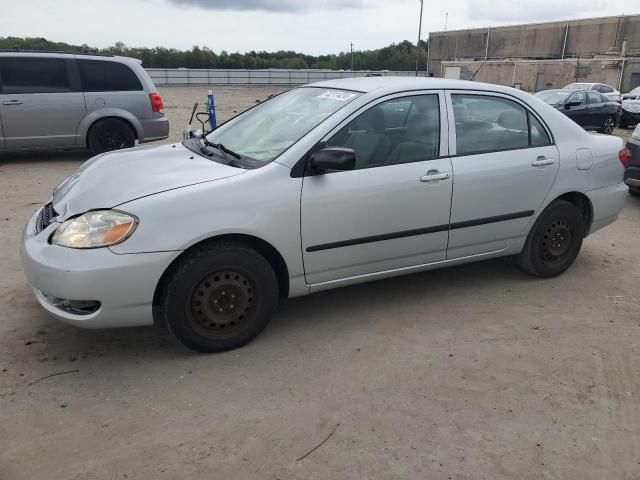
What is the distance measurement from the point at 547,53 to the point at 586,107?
46494 millimetres

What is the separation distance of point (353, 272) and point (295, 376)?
891 mm

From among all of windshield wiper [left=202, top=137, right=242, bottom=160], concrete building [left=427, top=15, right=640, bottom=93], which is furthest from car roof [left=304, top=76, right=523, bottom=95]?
concrete building [left=427, top=15, right=640, bottom=93]

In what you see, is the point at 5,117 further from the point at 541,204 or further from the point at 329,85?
the point at 541,204

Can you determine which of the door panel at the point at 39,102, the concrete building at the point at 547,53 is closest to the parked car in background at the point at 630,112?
the door panel at the point at 39,102

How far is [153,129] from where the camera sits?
32.5 ft

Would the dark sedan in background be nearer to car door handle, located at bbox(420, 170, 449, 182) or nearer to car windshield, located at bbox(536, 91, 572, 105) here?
car windshield, located at bbox(536, 91, 572, 105)

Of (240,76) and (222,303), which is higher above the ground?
(240,76)

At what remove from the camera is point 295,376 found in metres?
3.28

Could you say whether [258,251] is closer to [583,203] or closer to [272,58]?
[583,203]

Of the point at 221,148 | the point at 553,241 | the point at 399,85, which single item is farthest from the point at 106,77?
the point at 553,241

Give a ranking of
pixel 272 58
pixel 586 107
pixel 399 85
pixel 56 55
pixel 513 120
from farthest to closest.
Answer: pixel 272 58 → pixel 586 107 → pixel 56 55 → pixel 513 120 → pixel 399 85

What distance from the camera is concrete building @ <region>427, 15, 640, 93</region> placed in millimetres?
40625

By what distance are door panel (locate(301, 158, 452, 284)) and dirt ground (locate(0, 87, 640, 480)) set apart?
462 millimetres

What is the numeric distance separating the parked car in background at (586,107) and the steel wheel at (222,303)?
13.3m
